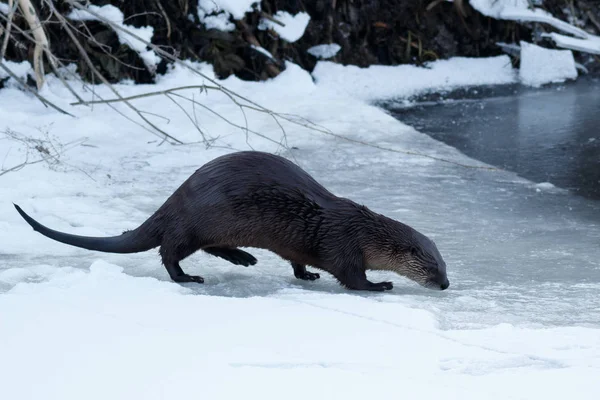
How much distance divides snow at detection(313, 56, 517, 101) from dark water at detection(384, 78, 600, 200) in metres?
0.26

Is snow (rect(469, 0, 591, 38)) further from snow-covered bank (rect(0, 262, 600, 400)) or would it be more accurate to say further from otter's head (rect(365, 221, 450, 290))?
snow-covered bank (rect(0, 262, 600, 400))

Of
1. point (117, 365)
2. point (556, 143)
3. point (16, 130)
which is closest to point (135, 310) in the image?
point (117, 365)

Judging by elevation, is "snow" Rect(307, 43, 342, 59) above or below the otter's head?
above

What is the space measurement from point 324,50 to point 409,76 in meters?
0.73

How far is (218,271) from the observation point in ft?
10.9

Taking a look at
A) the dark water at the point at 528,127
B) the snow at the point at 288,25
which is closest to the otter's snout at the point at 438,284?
the dark water at the point at 528,127

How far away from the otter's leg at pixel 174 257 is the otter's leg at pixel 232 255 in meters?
0.18

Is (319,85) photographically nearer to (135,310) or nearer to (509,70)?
(509,70)

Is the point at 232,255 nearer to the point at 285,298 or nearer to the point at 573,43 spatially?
the point at 285,298

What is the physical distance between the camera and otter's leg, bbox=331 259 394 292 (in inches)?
121

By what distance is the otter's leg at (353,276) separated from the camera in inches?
121

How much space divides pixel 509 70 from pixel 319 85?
69.8 inches

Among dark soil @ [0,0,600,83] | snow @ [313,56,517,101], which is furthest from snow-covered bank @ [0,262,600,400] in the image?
snow @ [313,56,517,101]

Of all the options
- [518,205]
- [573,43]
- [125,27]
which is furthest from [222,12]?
[518,205]
